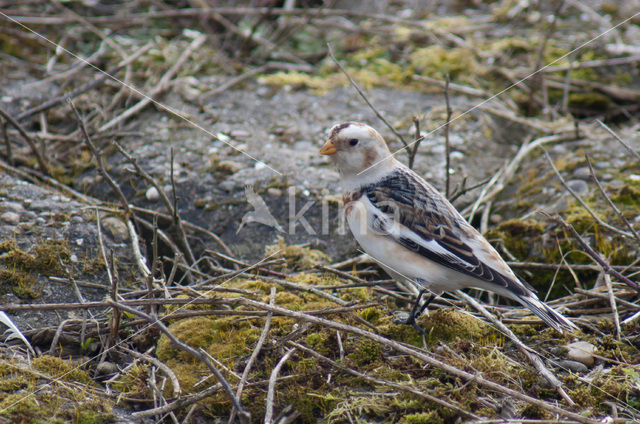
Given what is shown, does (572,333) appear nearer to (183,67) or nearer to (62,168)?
(62,168)

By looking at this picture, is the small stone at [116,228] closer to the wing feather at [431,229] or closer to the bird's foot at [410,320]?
the wing feather at [431,229]

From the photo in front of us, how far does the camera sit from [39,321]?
3.13 m

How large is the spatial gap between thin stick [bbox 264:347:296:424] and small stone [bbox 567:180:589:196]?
263cm

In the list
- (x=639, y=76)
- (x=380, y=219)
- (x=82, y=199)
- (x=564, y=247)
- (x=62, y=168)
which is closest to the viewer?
(x=380, y=219)

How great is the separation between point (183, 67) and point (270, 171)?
7.14ft

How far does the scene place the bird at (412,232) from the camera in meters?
3.12

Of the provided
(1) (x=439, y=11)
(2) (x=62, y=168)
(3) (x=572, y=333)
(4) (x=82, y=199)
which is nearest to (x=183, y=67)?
(2) (x=62, y=168)

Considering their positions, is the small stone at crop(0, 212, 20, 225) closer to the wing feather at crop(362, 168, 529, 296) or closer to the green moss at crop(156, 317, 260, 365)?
the green moss at crop(156, 317, 260, 365)

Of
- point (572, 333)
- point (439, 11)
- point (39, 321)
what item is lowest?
point (572, 333)

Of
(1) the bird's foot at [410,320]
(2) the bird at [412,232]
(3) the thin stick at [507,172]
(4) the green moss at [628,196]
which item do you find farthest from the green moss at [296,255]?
(4) the green moss at [628,196]

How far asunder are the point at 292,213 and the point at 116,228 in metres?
1.26

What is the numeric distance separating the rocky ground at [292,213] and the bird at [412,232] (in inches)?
8.4

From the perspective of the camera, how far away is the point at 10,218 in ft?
12.1

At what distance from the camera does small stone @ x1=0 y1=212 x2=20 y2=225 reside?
3688 millimetres
